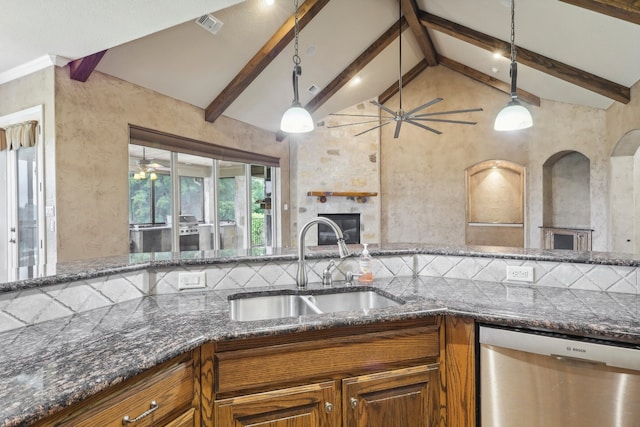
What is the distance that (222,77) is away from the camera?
457 centimetres

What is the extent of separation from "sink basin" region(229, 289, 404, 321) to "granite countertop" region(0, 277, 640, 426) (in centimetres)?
6

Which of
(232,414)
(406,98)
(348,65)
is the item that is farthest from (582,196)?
(232,414)

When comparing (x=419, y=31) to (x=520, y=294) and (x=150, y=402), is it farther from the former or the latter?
(x=150, y=402)

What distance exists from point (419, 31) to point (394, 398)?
5.50 metres

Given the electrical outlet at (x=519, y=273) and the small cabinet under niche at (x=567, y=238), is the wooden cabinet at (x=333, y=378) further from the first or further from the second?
the small cabinet under niche at (x=567, y=238)

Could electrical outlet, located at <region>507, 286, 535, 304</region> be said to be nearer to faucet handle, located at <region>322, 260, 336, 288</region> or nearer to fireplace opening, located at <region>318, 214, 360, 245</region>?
faucet handle, located at <region>322, 260, 336, 288</region>

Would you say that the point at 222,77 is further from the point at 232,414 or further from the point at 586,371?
the point at 586,371

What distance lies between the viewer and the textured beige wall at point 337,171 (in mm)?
6605

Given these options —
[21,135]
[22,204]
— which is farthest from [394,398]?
[22,204]

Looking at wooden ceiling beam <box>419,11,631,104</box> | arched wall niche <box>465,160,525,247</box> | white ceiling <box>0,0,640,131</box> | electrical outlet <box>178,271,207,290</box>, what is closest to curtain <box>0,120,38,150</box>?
white ceiling <box>0,0,640,131</box>

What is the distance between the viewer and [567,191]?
650 cm

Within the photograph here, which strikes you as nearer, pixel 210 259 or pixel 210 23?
pixel 210 259

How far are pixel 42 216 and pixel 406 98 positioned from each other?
6.26 meters

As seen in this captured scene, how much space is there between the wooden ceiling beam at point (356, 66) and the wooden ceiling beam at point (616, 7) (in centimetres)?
256
